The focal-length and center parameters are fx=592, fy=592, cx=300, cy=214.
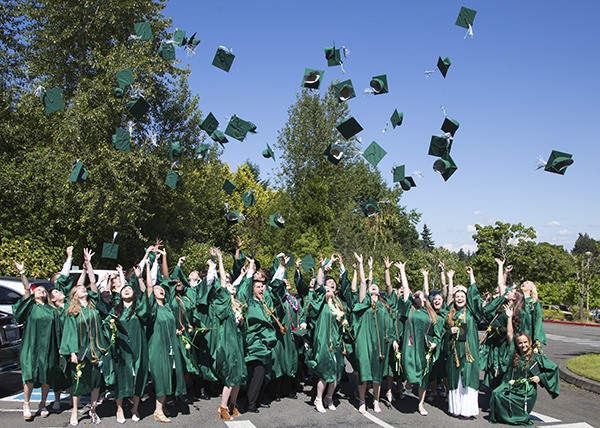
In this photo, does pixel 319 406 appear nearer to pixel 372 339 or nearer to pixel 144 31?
pixel 372 339

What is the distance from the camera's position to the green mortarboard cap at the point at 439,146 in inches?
424

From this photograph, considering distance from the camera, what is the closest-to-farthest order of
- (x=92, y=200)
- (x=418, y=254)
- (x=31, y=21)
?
(x=92, y=200), (x=31, y=21), (x=418, y=254)

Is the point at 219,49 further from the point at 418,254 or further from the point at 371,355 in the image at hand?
the point at 418,254

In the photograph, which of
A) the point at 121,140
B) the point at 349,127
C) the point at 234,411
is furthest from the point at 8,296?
the point at 349,127

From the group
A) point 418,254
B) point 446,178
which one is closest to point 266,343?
point 446,178

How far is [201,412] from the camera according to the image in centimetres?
811

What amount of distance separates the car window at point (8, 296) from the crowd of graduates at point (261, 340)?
3272mm

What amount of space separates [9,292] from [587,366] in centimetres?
1158

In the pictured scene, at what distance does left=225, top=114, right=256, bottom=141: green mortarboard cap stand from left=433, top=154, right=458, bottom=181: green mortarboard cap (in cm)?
371

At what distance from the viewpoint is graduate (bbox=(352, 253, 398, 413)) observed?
8.25 metres

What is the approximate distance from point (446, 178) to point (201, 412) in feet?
19.8

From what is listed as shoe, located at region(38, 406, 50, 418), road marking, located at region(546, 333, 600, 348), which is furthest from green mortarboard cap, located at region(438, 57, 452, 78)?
road marking, located at region(546, 333, 600, 348)

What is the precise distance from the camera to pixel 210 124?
12.1 m

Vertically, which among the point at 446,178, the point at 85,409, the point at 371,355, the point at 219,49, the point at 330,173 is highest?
the point at 330,173
